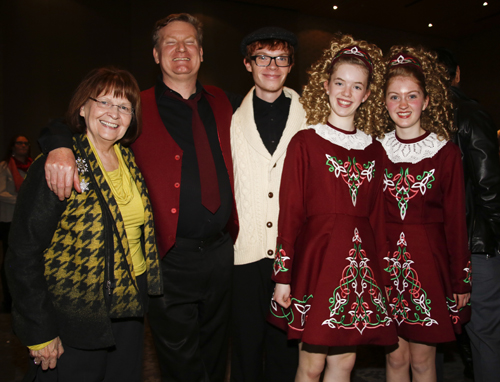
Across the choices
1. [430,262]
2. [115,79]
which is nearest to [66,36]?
[115,79]

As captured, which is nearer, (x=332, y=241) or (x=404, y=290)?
(x=332, y=241)

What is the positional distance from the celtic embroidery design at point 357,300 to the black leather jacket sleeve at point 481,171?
85 centimetres

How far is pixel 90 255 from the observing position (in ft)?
5.09

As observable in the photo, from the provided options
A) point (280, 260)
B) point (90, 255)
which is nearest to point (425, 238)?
point (280, 260)

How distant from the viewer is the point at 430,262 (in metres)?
1.94

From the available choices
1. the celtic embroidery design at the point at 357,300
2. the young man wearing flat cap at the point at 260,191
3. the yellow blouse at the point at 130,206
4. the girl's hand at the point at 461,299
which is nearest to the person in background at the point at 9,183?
the yellow blouse at the point at 130,206

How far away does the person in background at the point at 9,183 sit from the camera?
171 inches

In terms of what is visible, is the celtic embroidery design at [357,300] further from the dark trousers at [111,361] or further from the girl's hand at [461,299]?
the dark trousers at [111,361]

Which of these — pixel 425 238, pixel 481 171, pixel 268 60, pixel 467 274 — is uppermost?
pixel 268 60

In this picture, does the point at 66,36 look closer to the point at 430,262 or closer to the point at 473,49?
the point at 430,262

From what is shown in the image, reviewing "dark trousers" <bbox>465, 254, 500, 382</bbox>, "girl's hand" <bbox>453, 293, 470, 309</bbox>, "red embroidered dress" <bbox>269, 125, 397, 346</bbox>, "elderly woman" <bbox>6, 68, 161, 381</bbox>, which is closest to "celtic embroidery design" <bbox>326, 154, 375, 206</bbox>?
"red embroidered dress" <bbox>269, 125, 397, 346</bbox>

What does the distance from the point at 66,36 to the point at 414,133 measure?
6340 millimetres

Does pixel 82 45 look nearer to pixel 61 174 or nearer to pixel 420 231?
pixel 61 174

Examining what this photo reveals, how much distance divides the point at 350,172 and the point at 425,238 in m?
0.53
